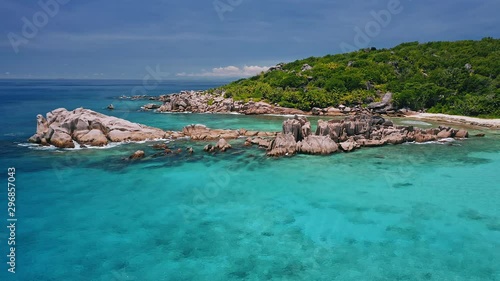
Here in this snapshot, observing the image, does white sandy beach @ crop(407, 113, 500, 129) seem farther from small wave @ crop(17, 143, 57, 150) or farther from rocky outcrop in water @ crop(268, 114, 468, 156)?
small wave @ crop(17, 143, 57, 150)

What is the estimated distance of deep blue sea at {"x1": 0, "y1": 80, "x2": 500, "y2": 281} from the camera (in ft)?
50.2

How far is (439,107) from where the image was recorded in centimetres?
6322

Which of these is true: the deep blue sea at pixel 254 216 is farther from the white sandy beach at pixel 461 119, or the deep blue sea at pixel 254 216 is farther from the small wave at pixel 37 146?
the white sandy beach at pixel 461 119

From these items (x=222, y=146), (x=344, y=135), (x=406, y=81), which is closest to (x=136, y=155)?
(x=222, y=146)

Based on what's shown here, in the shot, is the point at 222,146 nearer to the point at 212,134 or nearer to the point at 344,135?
the point at 212,134

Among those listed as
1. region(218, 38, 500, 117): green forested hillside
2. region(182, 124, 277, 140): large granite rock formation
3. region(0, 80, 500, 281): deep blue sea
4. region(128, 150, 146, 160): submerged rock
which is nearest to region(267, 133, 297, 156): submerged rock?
region(0, 80, 500, 281): deep blue sea

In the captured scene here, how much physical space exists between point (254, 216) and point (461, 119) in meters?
48.4

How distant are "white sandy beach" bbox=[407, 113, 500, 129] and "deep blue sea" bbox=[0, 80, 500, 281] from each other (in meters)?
18.7

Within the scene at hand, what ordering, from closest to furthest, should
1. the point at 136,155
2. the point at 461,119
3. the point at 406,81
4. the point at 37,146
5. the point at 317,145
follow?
1. the point at 136,155
2. the point at 317,145
3. the point at 37,146
4. the point at 461,119
5. the point at 406,81

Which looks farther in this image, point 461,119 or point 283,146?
point 461,119

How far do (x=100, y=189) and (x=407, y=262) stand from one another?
20561mm

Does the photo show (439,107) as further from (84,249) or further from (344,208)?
(84,249)

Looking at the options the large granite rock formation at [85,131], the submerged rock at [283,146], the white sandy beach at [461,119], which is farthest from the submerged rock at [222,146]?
the white sandy beach at [461,119]

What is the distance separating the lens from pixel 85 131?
38.6 m
